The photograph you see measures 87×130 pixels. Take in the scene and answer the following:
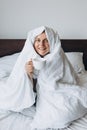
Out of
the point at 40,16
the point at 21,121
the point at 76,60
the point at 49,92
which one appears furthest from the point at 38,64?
the point at 40,16

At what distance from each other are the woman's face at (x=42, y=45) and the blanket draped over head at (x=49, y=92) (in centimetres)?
2

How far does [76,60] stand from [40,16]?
0.69 m

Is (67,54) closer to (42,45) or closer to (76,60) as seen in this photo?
(76,60)

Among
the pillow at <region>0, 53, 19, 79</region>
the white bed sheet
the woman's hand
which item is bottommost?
the white bed sheet

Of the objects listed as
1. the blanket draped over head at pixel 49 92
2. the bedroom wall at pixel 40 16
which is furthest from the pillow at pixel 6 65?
the blanket draped over head at pixel 49 92

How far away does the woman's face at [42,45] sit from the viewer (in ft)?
4.71

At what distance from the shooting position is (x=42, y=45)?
1.43 m

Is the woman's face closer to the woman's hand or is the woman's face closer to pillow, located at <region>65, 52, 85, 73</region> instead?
the woman's hand

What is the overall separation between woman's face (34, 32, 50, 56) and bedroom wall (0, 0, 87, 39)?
3.84 ft

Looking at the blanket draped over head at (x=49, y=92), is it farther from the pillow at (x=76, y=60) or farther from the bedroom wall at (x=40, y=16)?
the bedroom wall at (x=40, y=16)

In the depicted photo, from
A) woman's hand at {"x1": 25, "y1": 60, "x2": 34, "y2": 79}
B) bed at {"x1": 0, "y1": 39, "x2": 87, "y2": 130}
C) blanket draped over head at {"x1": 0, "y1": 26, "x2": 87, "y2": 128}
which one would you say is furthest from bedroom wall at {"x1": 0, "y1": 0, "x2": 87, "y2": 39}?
woman's hand at {"x1": 25, "y1": 60, "x2": 34, "y2": 79}

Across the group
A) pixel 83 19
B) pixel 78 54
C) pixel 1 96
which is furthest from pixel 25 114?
pixel 83 19

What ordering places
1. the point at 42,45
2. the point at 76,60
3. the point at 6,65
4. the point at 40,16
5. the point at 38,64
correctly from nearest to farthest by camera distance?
the point at 38,64, the point at 42,45, the point at 6,65, the point at 76,60, the point at 40,16

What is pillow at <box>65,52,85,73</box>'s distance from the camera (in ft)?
7.52
